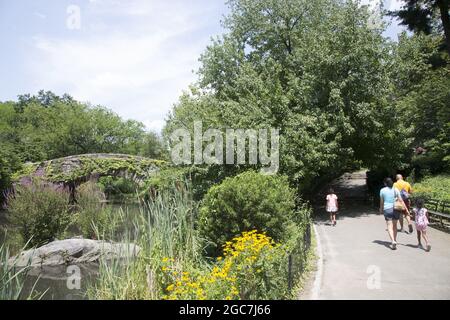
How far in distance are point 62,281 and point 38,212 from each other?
3687 mm

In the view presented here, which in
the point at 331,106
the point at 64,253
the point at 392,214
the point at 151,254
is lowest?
the point at 64,253

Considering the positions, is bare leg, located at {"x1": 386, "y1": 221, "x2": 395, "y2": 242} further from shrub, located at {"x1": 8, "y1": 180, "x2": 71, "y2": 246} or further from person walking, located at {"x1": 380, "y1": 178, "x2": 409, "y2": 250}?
shrub, located at {"x1": 8, "y1": 180, "x2": 71, "y2": 246}

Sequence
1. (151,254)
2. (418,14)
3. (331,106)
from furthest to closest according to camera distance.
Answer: (418,14), (331,106), (151,254)

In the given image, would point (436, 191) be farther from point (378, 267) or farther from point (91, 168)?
point (91, 168)

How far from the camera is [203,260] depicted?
10.0 m

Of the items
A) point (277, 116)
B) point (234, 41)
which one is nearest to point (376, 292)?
point (277, 116)

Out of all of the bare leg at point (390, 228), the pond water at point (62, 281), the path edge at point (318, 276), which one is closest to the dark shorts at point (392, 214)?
the bare leg at point (390, 228)

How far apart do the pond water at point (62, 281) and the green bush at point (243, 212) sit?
91.3 inches

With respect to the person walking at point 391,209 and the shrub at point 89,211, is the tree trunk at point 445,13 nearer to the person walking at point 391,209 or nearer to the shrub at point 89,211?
the person walking at point 391,209

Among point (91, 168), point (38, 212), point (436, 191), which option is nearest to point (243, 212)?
point (38, 212)

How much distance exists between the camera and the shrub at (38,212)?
1488 cm

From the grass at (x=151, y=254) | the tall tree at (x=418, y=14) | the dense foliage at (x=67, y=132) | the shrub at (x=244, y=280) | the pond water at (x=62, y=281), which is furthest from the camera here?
the dense foliage at (x=67, y=132)

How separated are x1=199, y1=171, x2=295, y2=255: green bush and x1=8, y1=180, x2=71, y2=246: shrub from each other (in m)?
7.52

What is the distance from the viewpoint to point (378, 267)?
8820 mm
